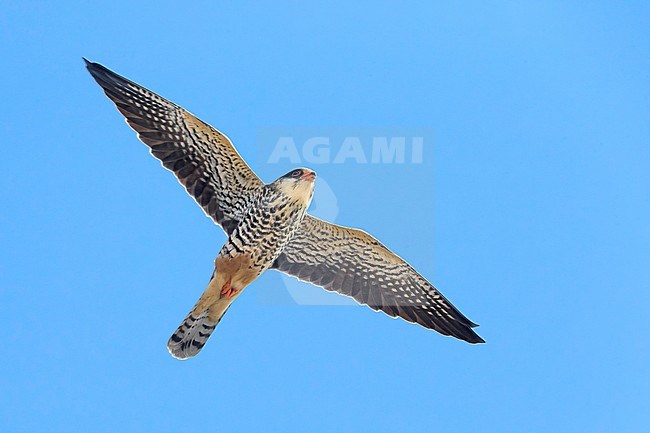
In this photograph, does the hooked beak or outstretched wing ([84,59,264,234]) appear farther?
outstretched wing ([84,59,264,234])

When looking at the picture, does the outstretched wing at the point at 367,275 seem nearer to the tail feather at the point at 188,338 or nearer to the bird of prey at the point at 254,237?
the bird of prey at the point at 254,237

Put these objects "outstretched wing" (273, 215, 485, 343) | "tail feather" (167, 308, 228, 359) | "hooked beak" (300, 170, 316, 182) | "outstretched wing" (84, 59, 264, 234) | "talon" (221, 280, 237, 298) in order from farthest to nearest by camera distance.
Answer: "outstretched wing" (273, 215, 485, 343)
"outstretched wing" (84, 59, 264, 234)
"tail feather" (167, 308, 228, 359)
"talon" (221, 280, 237, 298)
"hooked beak" (300, 170, 316, 182)

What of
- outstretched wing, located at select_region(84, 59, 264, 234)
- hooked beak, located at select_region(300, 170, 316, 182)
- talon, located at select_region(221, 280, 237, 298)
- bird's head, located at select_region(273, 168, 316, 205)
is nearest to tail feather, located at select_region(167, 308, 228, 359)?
talon, located at select_region(221, 280, 237, 298)

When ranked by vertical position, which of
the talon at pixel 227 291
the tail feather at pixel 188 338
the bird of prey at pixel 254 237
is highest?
the bird of prey at pixel 254 237

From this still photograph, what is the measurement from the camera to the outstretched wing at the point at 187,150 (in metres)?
13.7

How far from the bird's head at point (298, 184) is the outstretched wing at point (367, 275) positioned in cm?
81

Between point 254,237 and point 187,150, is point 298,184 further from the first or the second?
point 187,150

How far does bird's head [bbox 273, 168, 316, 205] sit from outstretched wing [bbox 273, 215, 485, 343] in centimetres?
81

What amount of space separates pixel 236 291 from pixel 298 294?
3.66ft

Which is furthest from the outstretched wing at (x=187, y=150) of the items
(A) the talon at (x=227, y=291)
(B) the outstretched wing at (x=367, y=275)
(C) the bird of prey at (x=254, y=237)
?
(B) the outstretched wing at (x=367, y=275)

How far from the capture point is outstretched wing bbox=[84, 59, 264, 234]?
1366 centimetres

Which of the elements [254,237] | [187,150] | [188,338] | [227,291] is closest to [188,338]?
[188,338]

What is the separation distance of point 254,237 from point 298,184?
0.89 m

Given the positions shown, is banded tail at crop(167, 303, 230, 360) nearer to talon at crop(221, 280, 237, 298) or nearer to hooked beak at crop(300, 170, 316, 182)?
talon at crop(221, 280, 237, 298)
